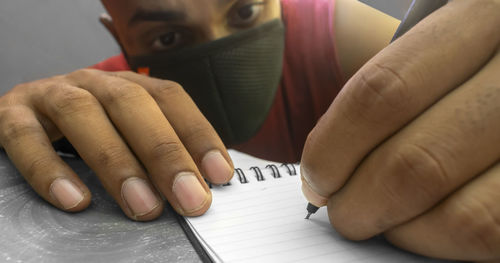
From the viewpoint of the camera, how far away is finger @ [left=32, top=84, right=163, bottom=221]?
36cm

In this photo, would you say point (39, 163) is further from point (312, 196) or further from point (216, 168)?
point (312, 196)

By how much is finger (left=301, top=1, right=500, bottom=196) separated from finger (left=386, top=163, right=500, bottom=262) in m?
0.06

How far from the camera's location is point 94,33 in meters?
0.56

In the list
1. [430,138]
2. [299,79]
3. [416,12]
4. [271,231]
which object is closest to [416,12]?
[416,12]

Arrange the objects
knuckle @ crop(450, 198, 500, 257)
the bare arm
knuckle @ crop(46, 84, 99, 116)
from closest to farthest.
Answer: knuckle @ crop(450, 198, 500, 257)
the bare arm
knuckle @ crop(46, 84, 99, 116)

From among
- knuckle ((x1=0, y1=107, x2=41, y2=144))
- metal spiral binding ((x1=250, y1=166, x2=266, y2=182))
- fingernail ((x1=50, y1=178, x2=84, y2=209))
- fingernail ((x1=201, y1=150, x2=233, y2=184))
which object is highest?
knuckle ((x1=0, y1=107, x2=41, y2=144))

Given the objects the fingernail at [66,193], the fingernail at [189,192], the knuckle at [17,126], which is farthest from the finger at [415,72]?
the knuckle at [17,126]

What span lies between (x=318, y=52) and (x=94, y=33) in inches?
13.7

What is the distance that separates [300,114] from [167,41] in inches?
10.1

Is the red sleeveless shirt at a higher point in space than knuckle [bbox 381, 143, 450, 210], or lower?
lower

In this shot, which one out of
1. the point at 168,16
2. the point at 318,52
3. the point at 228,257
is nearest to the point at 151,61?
the point at 168,16

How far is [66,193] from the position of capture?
37 centimetres

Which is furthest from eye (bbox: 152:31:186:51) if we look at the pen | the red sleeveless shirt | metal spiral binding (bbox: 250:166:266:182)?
the pen

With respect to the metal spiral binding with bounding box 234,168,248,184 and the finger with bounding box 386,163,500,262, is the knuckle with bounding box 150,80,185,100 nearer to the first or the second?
the metal spiral binding with bounding box 234,168,248,184
